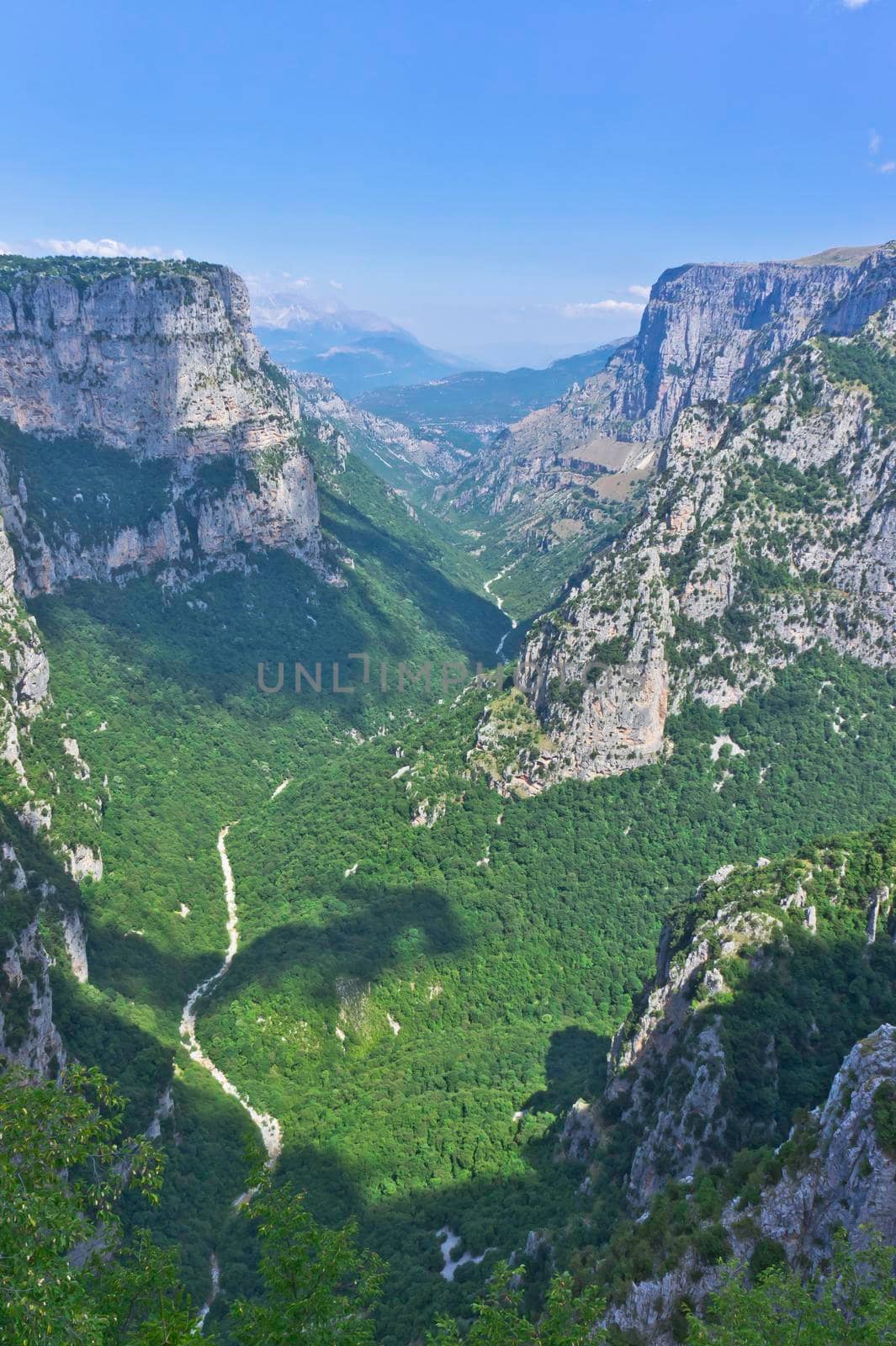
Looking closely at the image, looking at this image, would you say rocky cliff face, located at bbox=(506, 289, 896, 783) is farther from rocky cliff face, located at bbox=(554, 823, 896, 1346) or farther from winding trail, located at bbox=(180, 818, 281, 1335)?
winding trail, located at bbox=(180, 818, 281, 1335)

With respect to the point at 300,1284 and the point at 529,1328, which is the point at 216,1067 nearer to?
the point at 300,1284

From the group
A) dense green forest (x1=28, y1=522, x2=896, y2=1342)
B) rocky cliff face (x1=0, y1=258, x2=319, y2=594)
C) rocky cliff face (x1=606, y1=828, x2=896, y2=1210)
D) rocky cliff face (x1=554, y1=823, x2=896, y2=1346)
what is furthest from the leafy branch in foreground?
rocky cliff face (x1=0, y1=258, x2=319, y2=594)

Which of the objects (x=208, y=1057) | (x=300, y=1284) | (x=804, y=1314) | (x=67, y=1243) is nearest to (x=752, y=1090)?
(x=804, y=1314)

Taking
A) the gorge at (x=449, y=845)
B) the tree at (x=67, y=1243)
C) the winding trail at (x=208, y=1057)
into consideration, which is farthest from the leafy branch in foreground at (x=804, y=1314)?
the winding trail at (x=208, y=1057)

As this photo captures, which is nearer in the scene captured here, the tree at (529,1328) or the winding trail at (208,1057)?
the tree at (529,1328)

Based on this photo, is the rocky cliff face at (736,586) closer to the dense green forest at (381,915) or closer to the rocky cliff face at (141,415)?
the dense green forest at (381,915)

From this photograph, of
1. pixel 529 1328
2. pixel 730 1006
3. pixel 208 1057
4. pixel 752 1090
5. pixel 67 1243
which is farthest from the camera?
pixel 208 1057
